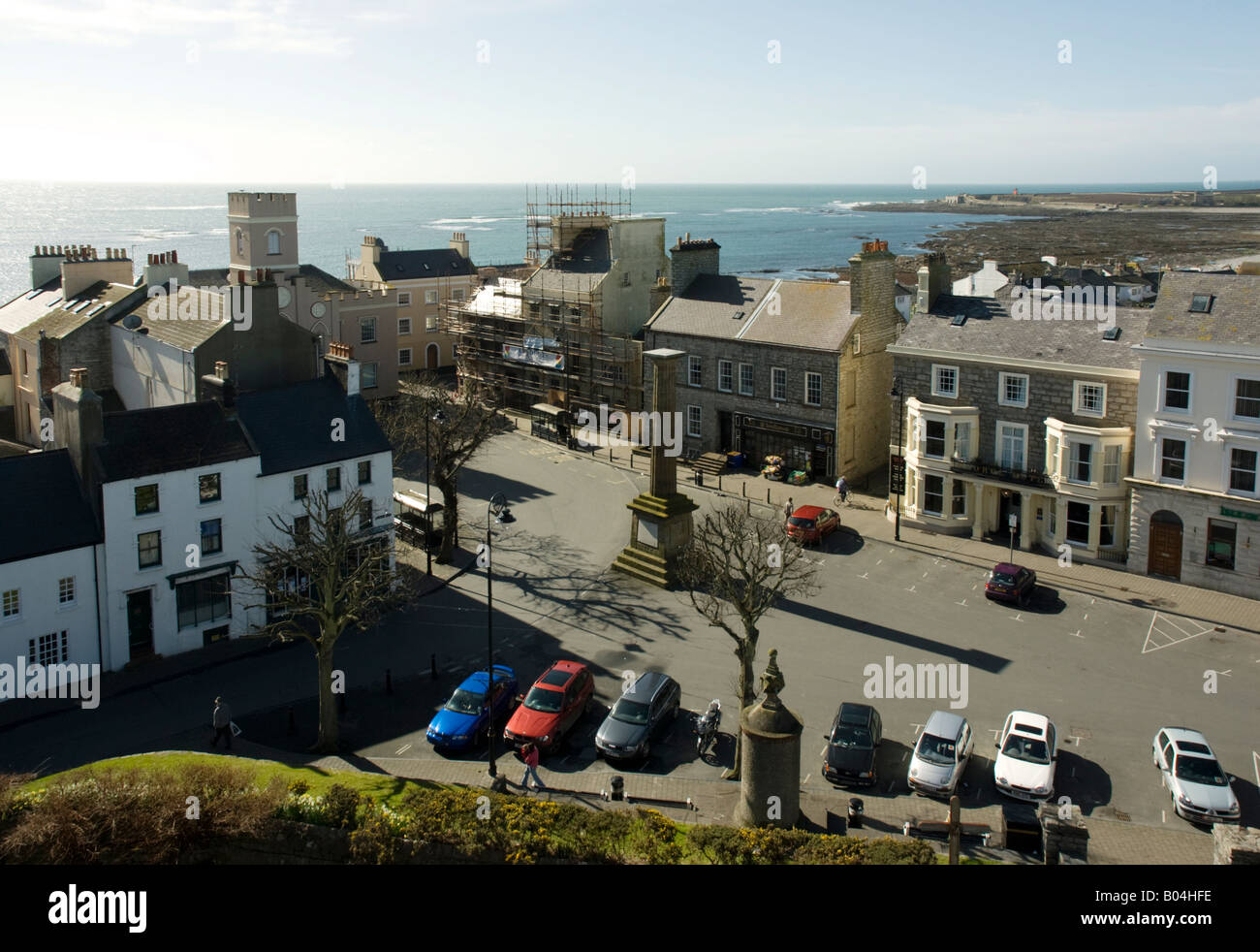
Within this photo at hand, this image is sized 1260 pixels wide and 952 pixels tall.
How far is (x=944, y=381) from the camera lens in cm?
4506

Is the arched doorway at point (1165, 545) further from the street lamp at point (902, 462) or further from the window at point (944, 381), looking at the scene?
the street lamp at point (902, 462)

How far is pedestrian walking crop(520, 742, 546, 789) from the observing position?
26891mm

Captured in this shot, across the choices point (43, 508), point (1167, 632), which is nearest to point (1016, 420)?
point (1167, 632)

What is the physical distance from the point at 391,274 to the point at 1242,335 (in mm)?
55793

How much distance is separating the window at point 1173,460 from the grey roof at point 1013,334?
335cm

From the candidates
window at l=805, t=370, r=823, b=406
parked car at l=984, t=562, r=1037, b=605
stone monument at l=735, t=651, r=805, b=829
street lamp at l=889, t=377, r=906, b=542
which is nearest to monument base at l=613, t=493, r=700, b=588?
street lamp at l=889, t=377, r=906, b=542

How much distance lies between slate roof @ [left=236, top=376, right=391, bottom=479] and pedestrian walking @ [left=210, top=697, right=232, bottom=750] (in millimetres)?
10157

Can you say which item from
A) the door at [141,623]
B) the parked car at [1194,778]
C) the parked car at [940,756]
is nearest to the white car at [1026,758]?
the parked car at [940,756]

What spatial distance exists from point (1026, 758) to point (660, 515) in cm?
1832

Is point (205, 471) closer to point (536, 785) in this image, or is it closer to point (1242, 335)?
point (536, 785)

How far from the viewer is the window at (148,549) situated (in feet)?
111
